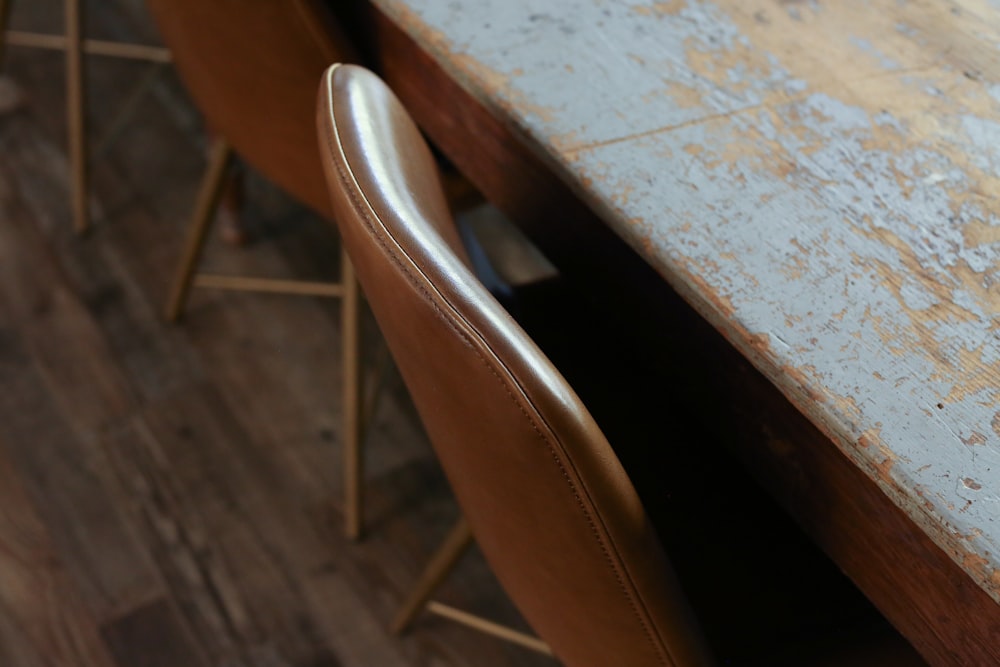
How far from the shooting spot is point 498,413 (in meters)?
0.52

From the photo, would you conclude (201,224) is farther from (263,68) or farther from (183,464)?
(263,68)

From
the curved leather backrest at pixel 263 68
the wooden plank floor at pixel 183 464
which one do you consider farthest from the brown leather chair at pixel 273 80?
the wooden plank floor at pixel 183 464

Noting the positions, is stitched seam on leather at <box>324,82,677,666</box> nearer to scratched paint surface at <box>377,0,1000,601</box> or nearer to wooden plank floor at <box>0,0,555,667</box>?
scratched paint surface at <box>377,0,1000,601</box>

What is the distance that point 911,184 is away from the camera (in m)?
0.78

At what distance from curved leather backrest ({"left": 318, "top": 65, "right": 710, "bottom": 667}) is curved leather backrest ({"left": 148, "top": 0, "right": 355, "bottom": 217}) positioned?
12.1 inches

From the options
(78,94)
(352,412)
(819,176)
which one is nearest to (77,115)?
(78,94)

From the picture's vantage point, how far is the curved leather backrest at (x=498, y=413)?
51cm

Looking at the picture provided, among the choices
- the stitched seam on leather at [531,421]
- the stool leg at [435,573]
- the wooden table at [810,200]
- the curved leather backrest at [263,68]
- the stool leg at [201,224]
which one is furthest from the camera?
the stool leg at [201,224]

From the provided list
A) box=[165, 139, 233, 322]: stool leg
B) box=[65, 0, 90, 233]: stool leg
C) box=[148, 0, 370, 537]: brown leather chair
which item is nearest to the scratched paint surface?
box=[148, 0, 370, 537]: brown leather chair

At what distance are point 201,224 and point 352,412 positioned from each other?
423 mm

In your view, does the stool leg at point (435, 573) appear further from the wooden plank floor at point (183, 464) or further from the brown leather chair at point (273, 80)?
the brown leather chair at point (273, 80)

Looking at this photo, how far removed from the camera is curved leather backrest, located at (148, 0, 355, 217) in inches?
39.3

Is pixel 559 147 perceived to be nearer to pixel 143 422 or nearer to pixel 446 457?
pixel 446 457

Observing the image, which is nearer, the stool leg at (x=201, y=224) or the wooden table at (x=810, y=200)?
the wooden table at (x=810, y=200)
